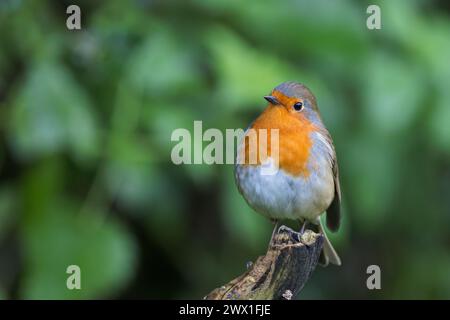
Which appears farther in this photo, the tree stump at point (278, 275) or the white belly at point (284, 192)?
the white belly at point (284, 192)

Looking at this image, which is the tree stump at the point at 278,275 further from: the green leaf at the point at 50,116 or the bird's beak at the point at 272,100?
the green leaf at the point at 50,116

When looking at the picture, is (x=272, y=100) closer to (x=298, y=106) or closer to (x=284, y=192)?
(x=298, y=106)

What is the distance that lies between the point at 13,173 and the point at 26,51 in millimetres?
759

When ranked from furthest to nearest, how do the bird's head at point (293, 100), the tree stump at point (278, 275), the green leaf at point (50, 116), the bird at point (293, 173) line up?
1. the green leaf at point (50, 116)
2. the bird at point (293, 173)
3. the bird's head at point (293, 100)
4. the tree stump at point (278, 275)

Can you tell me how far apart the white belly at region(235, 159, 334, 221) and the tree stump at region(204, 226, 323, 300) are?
1.02 feet

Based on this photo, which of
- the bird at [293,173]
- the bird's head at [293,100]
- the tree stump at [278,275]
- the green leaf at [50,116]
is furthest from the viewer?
the green leaf at [50,116]

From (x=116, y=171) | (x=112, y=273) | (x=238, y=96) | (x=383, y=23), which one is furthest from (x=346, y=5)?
(x=112, y=273)

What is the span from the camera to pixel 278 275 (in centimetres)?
215

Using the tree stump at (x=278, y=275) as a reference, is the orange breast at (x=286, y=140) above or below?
above

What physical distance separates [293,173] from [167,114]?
1758mm

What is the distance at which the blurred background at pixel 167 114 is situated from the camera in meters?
4.20

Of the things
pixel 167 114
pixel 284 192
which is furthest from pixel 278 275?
pixel 167 114

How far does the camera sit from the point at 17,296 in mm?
4488

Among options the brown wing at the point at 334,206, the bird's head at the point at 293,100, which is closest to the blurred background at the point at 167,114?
the brown wing at the point at 334,206
